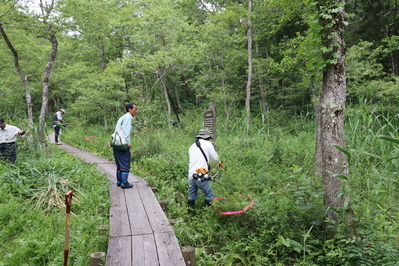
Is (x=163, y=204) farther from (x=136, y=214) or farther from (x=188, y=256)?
(x=188, y=256)

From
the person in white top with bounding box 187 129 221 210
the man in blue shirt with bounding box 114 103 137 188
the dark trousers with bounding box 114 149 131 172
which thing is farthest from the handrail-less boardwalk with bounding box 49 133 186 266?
the person in white top with bounding box 187 129 221 210

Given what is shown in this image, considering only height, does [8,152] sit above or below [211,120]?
below

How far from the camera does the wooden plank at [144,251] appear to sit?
2.75 meters

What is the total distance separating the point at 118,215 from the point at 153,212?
20.2 inches

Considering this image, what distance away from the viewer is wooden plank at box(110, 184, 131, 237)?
340 centimetres

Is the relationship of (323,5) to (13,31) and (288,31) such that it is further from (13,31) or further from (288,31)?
(288,31)

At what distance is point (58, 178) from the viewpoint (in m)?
5.07

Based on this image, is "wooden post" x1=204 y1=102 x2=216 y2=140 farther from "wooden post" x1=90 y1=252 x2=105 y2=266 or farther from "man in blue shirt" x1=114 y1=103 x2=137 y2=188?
"wooden post" x1=90 y1=252 x2=105 y2=266

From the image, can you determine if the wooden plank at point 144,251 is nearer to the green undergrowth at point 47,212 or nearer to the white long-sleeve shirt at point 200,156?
the green undergrowth at point 47,212

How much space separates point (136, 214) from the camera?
3.98m

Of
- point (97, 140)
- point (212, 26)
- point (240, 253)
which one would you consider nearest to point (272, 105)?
point (212, 26)

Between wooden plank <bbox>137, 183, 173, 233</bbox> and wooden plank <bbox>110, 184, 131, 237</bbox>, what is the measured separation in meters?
0.33

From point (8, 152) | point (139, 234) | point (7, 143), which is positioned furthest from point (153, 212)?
point (7, 143)

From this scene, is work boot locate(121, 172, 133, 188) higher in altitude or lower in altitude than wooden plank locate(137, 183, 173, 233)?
higher
